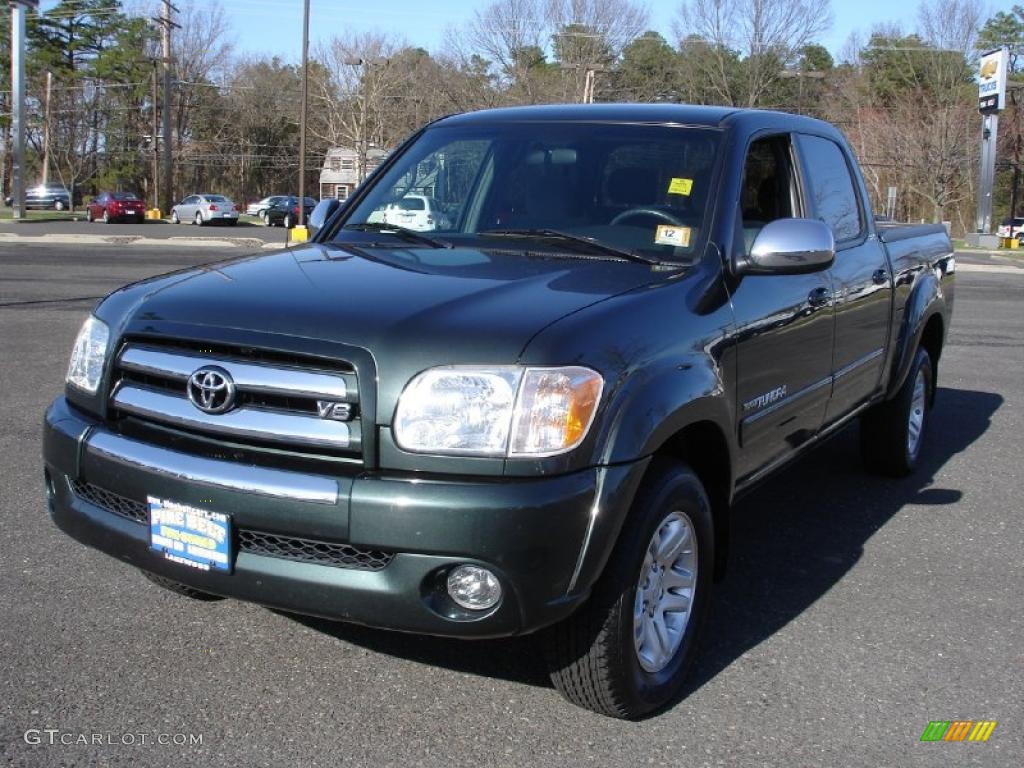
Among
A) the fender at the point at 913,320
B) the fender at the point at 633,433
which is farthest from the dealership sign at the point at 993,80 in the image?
the fender at the point at 633,433

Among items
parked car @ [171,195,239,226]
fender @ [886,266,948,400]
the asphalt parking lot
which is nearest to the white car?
fender @ [886,266,948,400]

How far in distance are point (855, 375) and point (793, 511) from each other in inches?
34.3

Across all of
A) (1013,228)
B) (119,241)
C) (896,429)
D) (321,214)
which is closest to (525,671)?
(321,214)

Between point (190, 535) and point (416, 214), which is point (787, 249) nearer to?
point (416, 214)

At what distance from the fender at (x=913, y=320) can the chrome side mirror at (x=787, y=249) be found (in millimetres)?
2031

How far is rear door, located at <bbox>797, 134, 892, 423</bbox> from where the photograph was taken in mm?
4594

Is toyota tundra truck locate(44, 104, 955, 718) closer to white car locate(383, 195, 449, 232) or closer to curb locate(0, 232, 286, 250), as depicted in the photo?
white car locate(383, 195, 449, 232)

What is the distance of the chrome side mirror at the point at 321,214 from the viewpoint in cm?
462

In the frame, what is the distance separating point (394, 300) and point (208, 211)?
1808 inches

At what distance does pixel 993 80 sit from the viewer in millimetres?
44219

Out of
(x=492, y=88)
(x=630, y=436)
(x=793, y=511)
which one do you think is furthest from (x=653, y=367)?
(x=492, y=88)

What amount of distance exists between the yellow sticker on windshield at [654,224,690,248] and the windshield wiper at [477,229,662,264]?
0.13 m

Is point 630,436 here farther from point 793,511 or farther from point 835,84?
point 835,84

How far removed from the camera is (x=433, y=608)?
2715mm
